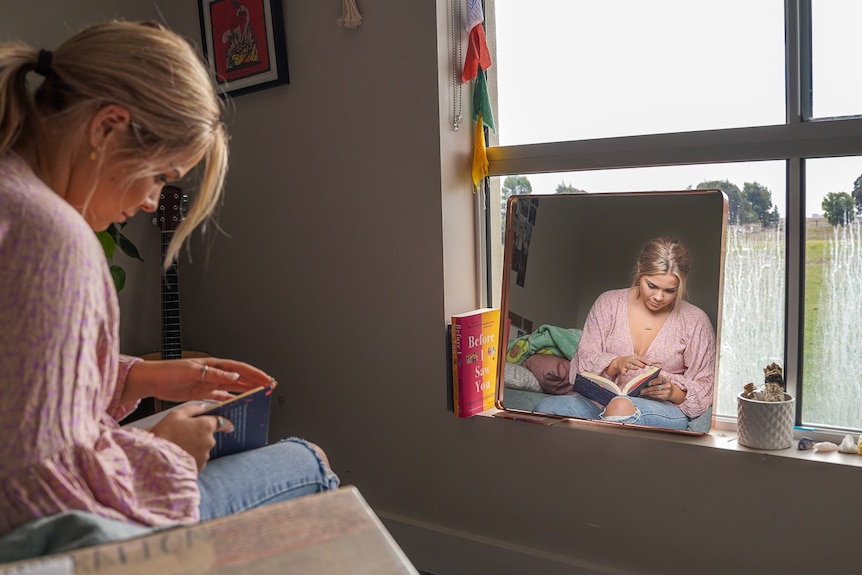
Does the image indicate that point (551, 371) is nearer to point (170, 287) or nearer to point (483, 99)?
point (483, 99)

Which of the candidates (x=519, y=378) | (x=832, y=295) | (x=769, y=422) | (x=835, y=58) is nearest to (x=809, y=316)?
(x=832, y=295)

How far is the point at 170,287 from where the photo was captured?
227 cm

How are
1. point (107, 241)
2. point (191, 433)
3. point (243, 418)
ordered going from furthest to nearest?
1. point (107, 241)
2. point (243, 418)
3. point (191, 433)

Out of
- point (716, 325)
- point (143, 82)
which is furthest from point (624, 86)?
point (143, 82)

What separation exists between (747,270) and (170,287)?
5.24 ft

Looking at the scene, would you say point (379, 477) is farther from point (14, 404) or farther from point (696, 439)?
point (14, 404)

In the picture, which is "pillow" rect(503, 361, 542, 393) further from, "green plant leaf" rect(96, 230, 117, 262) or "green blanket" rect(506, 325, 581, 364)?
"green plant leaf" rect(96, 230, 117, 262)

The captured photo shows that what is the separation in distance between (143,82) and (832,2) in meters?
1.36

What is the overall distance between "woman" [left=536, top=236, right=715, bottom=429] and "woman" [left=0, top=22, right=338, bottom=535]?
0.78 metres

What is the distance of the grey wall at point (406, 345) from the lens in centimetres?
162

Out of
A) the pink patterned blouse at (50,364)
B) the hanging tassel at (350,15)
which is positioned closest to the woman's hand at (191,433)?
the pink patterned blouse at (50,364)

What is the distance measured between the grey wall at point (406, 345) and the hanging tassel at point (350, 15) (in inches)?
0.9

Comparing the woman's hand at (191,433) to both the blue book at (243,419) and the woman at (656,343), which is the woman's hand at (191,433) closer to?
the blue book at (243,419)

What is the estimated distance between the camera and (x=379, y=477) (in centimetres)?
209
